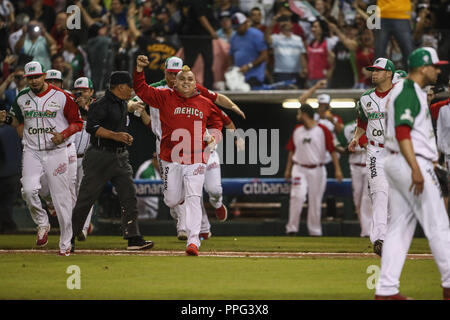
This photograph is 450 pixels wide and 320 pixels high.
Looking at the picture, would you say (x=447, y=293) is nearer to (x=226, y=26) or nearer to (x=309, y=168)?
(x=309, y=168)

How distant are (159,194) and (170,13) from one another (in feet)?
12.5

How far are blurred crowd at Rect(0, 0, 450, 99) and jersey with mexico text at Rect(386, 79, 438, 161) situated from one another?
9.04 metres

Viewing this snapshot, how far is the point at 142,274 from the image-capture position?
380 inches

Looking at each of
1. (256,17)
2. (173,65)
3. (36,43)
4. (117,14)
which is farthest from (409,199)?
(117,14)

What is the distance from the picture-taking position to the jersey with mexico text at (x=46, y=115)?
11992 millimetres

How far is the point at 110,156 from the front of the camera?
12258mm

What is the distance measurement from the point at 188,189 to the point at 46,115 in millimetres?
2284

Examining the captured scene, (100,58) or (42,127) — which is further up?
(100,58)

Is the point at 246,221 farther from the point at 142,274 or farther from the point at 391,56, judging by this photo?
the point at 142,274

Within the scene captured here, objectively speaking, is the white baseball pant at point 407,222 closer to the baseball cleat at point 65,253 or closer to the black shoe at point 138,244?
the baseball cleat at point 65,253

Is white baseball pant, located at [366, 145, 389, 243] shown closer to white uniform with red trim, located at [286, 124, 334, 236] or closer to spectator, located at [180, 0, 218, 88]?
white uniform with red trim, located at [286, 124, 334, 236]

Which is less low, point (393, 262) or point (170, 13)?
point (170, 13)

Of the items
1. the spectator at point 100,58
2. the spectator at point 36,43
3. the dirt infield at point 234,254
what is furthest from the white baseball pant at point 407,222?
the spectator at point 36,43
